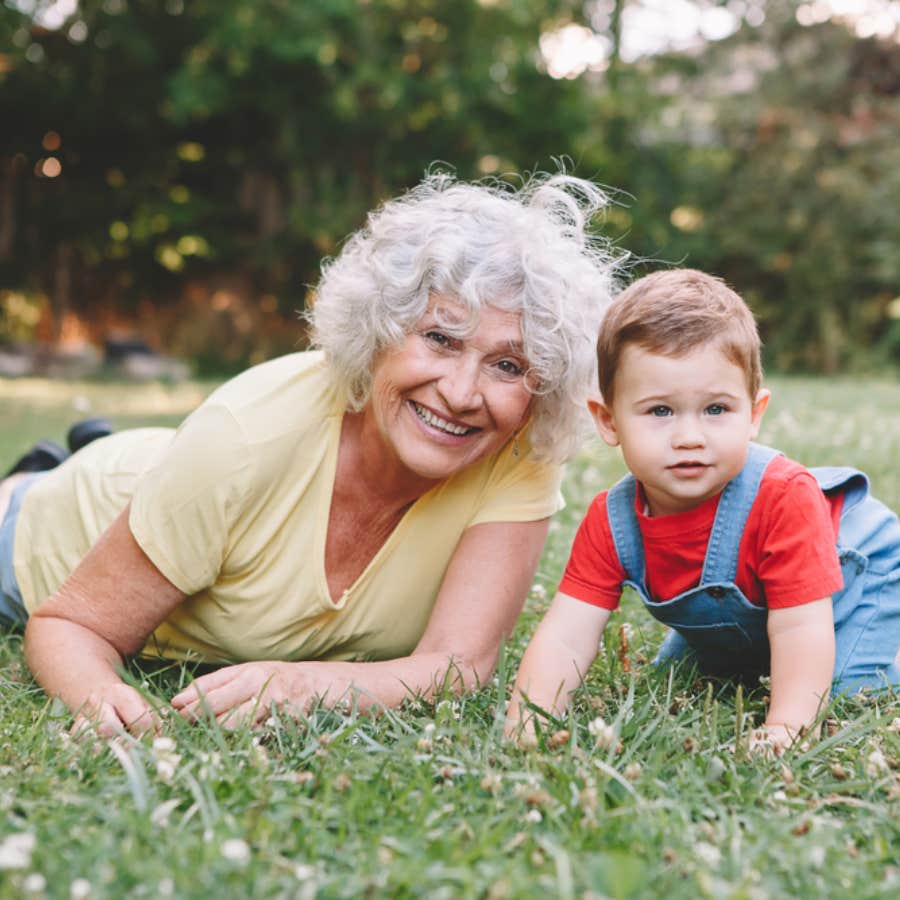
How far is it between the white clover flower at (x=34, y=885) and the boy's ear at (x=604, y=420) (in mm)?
1700

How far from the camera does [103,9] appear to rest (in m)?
17.9

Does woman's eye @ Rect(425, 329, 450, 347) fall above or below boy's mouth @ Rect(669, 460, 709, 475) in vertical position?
above

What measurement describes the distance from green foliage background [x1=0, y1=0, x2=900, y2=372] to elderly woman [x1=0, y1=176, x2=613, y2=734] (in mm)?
14635

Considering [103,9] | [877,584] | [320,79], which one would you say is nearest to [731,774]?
[877,584]

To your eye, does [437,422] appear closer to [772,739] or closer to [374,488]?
[374,488]

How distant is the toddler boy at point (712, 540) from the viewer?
8.37ft

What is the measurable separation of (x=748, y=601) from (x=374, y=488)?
42.8 inches

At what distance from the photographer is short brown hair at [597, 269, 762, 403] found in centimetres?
255

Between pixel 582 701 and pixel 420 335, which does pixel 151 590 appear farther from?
pixel 582 701

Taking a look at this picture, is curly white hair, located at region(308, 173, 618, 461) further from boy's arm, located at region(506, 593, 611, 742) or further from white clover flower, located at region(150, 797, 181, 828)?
white clover flower, located at region(150, 797, 181, 828)

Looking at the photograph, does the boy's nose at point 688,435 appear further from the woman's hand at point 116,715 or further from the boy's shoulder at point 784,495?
the woman's hand at point 116,715

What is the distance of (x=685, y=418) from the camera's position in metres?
2.57

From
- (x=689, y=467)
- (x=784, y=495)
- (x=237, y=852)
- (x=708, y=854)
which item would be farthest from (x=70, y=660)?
(x=784, y=495)

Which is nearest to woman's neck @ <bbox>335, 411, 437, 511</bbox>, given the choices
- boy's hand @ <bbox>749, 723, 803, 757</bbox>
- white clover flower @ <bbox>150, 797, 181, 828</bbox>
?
boy's hand @ <bbox>749, 723, 803, 757</bbox>
